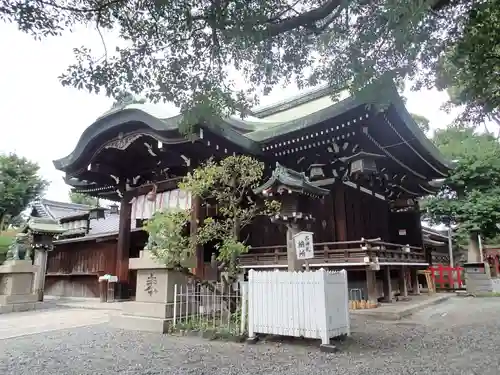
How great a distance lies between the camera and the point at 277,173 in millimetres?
6805

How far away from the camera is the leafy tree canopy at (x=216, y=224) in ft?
21.7

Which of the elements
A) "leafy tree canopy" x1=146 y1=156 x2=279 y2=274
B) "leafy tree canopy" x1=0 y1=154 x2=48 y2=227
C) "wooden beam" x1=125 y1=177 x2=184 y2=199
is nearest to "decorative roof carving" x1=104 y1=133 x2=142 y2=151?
"wooden beam" x1=125 y1=177 x2=184 y2=199

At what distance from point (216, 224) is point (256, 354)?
266cm

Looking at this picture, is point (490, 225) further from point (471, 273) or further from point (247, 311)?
point (247, 311)

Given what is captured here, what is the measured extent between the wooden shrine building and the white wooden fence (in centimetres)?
334

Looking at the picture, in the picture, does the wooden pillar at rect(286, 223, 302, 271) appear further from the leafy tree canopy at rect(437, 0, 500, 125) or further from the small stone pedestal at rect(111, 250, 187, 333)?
the leafy tree canopy at rect(437, 0, 500, 125)

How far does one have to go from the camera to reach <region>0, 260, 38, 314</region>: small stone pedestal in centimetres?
1099

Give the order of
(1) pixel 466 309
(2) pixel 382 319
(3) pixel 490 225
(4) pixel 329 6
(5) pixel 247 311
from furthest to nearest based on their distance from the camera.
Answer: (3) pixel 490 225 < (1) pixel 466 309 < (2) pixel 382 319 < (5) pixel 247 311 < (4) pixel 329 6

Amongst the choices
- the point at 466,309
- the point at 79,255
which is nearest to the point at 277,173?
the point at 466,309

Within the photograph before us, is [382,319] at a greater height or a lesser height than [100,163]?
lesser

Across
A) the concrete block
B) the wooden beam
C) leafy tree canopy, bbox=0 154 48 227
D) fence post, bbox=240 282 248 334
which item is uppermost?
leafy tree canopy, bbox=0 154 48 227

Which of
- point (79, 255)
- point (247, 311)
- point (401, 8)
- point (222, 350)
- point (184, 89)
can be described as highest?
point (184, 89)

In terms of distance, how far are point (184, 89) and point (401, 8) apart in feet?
11.4

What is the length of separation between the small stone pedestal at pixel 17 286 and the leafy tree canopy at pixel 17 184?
15.1 metres
